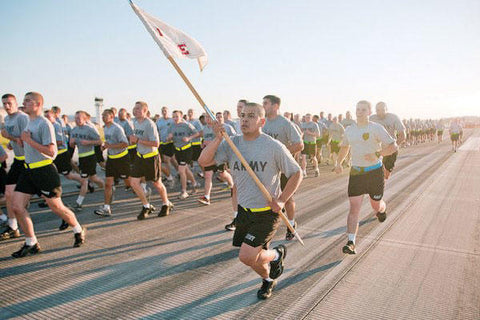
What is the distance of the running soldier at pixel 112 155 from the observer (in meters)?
6.70

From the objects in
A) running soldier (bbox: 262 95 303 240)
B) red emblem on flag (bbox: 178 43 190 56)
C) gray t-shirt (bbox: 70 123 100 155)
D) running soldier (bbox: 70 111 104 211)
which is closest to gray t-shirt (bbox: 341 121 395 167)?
running soldier (bbox: 262 95 303 240)

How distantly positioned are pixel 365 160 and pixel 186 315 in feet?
10.8

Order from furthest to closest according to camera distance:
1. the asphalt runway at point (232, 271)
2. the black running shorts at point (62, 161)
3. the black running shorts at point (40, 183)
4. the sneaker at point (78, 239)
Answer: the black running shorts at point (62, 161)
the sneaker at point (78, 239)
the black running shorts at point (40, 183)
the asphalt runway at point (232, 271)

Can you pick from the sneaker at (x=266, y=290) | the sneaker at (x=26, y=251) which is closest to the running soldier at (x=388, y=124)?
the sneaker at (x=266, y=290)

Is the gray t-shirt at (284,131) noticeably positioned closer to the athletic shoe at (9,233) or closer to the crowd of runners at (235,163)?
the crowd of runners at (235,163)

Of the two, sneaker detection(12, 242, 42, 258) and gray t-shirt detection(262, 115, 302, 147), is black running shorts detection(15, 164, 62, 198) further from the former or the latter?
gray t-shirt detection(262, 115, 302, 147)

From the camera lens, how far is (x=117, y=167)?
22.7ft

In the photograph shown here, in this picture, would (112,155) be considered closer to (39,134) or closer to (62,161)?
(62,161)

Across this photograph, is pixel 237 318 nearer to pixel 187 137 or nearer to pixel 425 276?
pixel 425 276

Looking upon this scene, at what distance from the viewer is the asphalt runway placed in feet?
10.4

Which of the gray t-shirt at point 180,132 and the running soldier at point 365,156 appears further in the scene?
the gray t-shirt at point 180,132

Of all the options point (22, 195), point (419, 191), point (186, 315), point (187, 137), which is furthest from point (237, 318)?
point (419, 191)

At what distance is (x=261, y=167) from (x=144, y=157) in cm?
399

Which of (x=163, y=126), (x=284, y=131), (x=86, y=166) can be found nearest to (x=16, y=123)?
(x=86, y=166)
